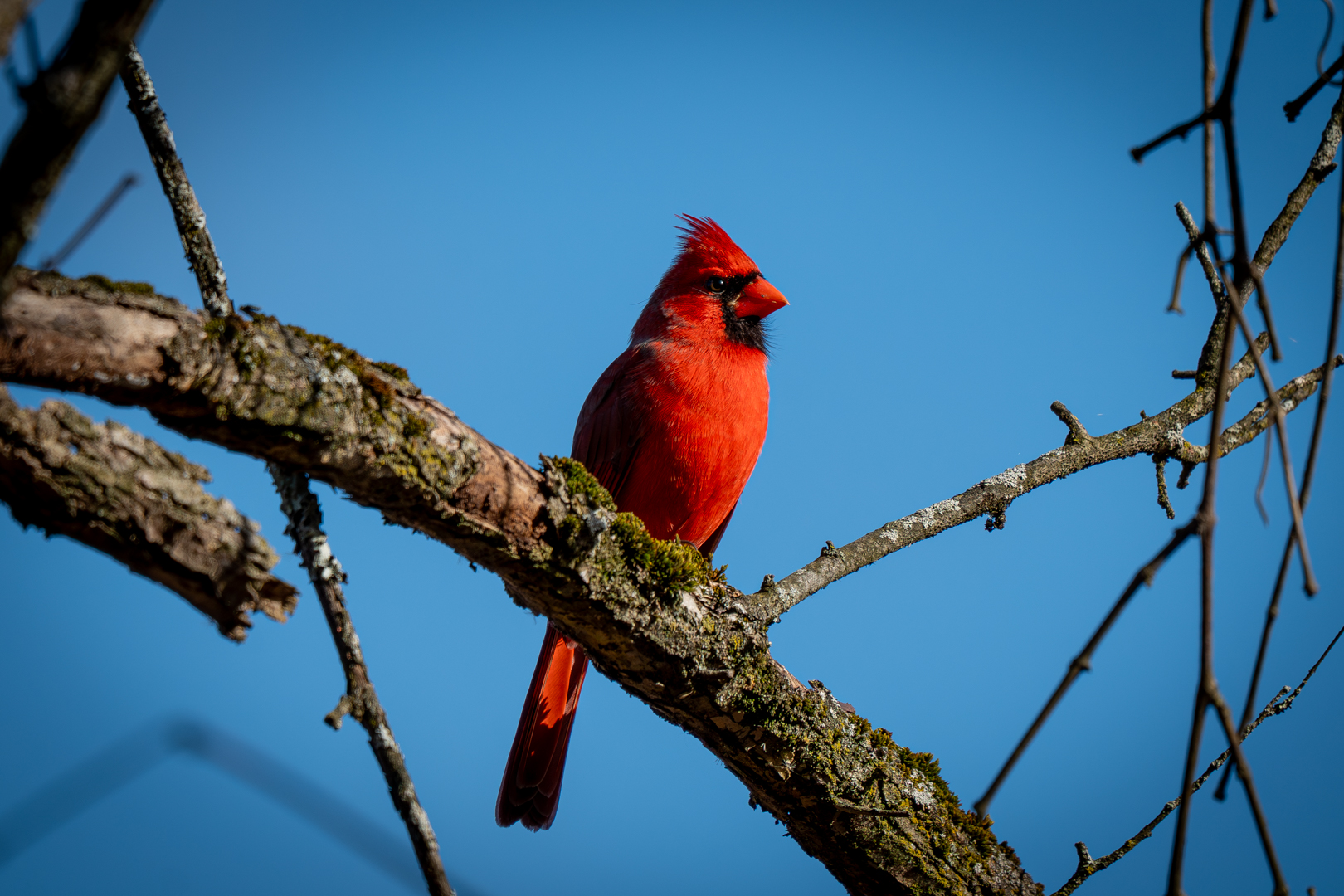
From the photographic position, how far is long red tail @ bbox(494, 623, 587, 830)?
356cm

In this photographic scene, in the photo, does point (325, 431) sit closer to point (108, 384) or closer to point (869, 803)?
point (108, 384)

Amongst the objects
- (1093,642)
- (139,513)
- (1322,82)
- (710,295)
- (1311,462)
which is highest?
(710,295)

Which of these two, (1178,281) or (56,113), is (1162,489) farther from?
(56,113)

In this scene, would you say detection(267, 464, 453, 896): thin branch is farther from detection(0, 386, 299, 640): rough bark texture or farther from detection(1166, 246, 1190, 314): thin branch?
detection(1166, 246, 1190, 314): thin branch

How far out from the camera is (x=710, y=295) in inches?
167

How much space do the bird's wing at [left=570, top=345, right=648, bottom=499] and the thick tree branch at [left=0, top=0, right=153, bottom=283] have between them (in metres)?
2.80

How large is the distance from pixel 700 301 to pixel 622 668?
2264mm

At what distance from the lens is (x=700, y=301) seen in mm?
4188

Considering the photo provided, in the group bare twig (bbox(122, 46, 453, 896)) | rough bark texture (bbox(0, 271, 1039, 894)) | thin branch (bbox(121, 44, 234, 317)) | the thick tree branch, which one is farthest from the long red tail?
the thick tree branch

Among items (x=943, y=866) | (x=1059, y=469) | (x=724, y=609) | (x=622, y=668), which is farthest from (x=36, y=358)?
(x=1059, y=469)

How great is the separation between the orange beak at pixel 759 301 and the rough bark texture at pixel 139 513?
3.10 m

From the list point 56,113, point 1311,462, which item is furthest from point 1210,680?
point 56,113

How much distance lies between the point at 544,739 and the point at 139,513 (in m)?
2.54

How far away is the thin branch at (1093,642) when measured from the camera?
0.93 metres
